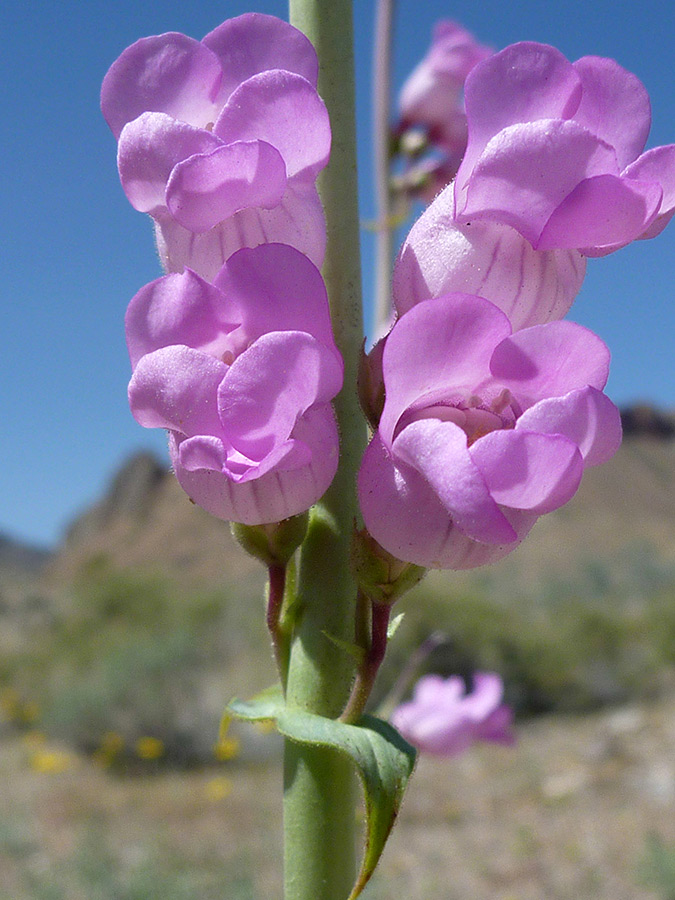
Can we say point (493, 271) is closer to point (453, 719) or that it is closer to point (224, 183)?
point (224, 183)

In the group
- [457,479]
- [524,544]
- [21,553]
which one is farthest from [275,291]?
[21,553]

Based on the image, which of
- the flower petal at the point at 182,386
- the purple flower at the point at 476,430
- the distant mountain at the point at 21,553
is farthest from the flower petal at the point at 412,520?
the distant mountain at the point at 21,553

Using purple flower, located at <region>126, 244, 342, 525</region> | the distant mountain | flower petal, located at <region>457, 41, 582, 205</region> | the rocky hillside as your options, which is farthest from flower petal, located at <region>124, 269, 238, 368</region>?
the distant mountain

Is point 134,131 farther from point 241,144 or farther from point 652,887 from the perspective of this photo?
point 652,887

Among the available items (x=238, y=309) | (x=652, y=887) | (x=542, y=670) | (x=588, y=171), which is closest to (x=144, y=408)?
(x=238, y=309)

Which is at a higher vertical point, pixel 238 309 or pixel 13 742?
pixel 238 309

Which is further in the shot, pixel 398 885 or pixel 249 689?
pixel 249 689

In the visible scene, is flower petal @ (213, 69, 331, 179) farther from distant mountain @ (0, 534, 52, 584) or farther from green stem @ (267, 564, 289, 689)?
distant mountain @ (0, 534, 52, 584)
